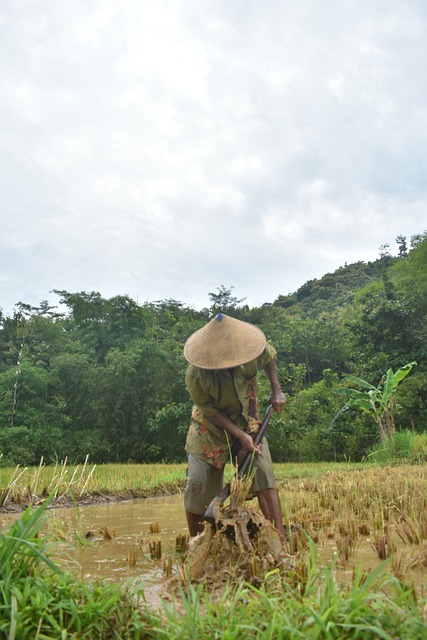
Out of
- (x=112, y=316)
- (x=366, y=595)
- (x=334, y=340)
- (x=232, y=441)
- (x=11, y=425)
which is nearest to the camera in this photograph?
(x=366, y=595)

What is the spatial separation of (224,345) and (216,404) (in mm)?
420

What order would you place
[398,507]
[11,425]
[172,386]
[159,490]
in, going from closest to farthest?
[398,507] < [159,490] < [11,425] < [172,386]

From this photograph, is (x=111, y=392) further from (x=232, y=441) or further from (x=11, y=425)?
(x=232, y=441)

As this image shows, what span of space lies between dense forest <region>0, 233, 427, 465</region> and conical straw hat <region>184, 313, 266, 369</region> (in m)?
10.9

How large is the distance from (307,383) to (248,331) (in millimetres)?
26962

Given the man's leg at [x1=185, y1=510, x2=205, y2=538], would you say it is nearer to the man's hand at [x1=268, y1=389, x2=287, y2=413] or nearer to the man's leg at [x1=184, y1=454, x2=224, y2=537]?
the man's leg at [x1=184, y1=454, x2=224, y2=537]

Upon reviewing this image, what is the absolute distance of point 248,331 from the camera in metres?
3.62

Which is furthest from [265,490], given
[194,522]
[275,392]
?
[275,392]

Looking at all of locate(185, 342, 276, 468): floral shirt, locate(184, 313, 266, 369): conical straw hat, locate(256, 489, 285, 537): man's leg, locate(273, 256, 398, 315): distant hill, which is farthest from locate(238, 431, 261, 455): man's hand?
locate(273, 256, 398, 315): distant hill

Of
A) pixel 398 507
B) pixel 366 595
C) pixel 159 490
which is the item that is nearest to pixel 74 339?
pixel 159 490

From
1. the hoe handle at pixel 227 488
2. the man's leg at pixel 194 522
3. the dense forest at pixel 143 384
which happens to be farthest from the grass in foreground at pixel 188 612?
the dense forest at pixel 143 384

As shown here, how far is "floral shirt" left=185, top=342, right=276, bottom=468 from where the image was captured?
3471 mm

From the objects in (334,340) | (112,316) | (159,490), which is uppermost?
(112,316)

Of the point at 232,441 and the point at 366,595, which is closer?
the point at 366,595
